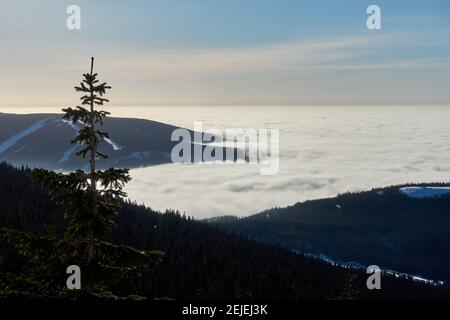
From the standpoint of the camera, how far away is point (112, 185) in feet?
Answer: 69.6

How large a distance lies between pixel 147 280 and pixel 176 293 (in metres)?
10.0

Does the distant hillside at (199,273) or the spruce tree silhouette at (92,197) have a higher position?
the spruce tree silhouette at (92,197)

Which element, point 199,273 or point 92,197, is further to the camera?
point 199,273

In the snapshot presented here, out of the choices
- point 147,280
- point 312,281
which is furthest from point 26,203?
point 312,281

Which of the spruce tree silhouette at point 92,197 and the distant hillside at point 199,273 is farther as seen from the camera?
the distant hillside at point 199,273

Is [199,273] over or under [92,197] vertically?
under

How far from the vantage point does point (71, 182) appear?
2073cm

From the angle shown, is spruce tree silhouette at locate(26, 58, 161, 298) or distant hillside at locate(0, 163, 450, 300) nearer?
spruce tree silhouette at locate(26, 58, 161, 298)

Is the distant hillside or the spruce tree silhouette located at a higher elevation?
the spruce tree silhouette

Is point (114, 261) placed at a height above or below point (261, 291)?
above

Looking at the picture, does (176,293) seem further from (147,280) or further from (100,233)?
(100,233)
